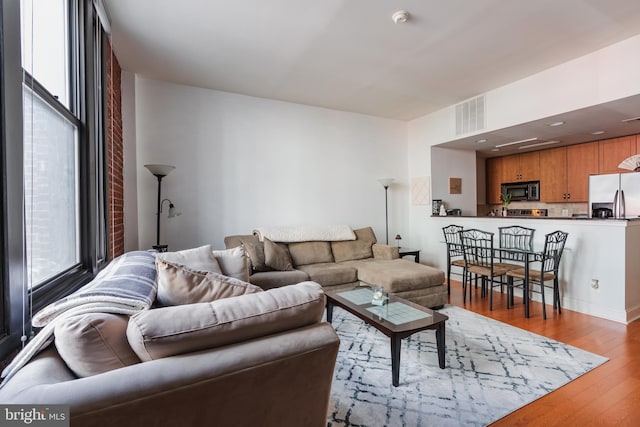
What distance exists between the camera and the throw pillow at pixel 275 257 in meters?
3.55

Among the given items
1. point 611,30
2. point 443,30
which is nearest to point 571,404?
point 443,30

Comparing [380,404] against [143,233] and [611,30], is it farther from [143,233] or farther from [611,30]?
[611,30]

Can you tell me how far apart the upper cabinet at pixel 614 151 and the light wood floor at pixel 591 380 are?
282 cm

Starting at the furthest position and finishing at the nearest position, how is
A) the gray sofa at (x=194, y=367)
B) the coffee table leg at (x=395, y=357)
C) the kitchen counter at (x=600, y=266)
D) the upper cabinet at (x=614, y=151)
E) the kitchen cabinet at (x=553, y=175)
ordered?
the kitchen cabinet at (x=553, y=175)
the upper cabinet at (x=614, y=151)
the kitchen counter at (x=600, y=266)
the coffee table leg at (x=395, y=357)
the gray sofa at (x=194, y=367)

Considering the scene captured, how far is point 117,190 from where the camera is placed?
313 centimetres

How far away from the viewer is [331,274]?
3631mm

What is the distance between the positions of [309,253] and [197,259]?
2094 millimetres

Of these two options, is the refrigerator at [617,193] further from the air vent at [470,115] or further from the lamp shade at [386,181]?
the lamp shade at [386,181]

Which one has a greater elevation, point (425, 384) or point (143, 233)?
point (143, 233)

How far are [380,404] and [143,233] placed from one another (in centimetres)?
331

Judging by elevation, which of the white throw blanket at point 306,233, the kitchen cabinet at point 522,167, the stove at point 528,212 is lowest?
the white throw blanket at point 306,233

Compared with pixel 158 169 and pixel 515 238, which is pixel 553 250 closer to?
pixel 515 238

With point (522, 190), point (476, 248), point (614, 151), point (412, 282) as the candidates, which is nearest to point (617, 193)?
point (614, 151)

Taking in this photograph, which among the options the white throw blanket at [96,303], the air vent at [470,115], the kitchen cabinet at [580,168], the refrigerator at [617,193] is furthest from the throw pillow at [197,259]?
the kitchen cabinet at [580,168]
